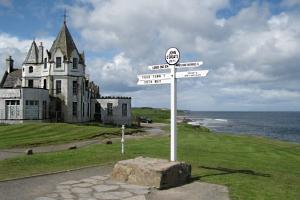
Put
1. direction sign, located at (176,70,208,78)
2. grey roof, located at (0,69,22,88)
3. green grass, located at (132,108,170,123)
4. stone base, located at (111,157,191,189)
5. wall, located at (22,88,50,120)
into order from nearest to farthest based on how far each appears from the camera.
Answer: stone base, located at (111,157,191,189) → direction sign, located at (176,70,208,78) → wall, located at (22,88,50,120) → grey roof, located at (0,69,22,88) → green grass, located at (132,108,170,123)

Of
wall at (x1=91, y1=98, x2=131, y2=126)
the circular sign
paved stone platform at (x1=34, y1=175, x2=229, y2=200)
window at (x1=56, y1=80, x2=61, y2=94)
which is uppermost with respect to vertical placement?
window at (x1=56, y1=80, x2=61, y2=94)

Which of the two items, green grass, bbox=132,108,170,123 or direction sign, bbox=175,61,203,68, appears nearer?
direction sign, bbox=175,61,203,68

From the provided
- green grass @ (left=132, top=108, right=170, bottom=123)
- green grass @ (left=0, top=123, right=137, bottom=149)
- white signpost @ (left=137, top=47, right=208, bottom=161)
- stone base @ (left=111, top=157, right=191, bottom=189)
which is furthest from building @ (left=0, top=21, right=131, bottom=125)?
stone base @ (left=111, top=157, right=191, bottom=189)

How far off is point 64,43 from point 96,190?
4105cm

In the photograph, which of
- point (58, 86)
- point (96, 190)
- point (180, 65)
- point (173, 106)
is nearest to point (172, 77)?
point (180, 65)

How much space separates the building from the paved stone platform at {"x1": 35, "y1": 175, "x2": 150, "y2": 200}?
110 ft

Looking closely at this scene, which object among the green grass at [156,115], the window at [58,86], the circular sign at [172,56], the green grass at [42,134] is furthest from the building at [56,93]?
the circular sign at [172,56]

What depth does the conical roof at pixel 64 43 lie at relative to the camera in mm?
48500

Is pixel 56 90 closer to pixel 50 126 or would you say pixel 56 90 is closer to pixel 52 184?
pixel 50 126

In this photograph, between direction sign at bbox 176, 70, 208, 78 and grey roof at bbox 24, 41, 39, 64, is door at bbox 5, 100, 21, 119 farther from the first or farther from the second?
direction sign at bbox 176, 70, 208, 78

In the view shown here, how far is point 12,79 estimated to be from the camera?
55750 millimetres

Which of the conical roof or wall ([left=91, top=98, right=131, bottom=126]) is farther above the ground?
the conical roof

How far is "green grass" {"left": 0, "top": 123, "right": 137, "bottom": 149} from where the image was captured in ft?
87.5

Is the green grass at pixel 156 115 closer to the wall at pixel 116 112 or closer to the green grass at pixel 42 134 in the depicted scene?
the wall at pixel 116 112
